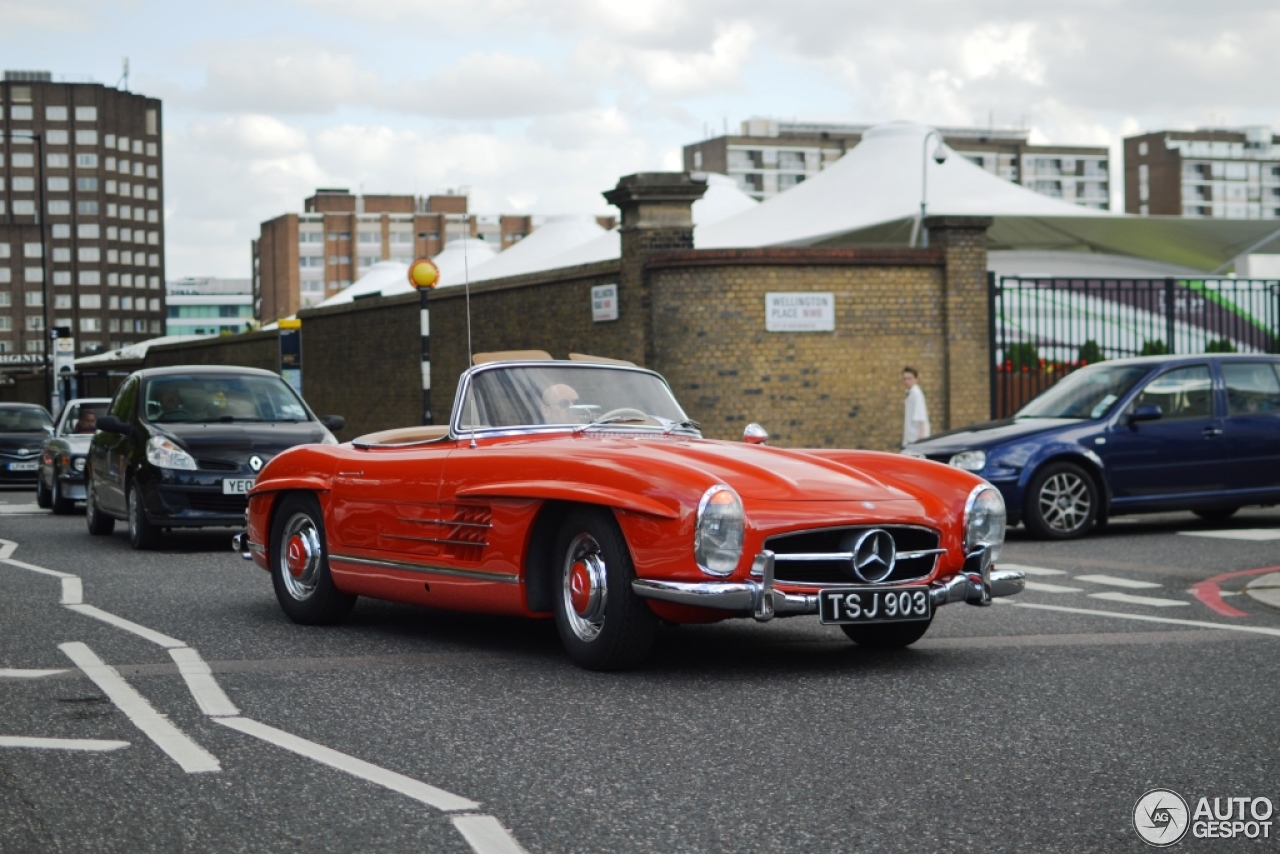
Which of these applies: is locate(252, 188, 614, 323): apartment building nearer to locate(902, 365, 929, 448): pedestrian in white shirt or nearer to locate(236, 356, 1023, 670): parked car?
locate(902, 365, 929, 448): pedestrian in white shirt

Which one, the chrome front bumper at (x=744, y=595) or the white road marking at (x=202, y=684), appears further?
the chrome front bumper at (x=744, y=595)

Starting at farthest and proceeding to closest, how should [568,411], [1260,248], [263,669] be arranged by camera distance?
[1260,248], [568,411], [263,669]

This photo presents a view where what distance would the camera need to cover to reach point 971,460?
44.3ft

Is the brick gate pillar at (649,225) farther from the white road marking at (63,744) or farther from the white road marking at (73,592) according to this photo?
the white road marking at (63,744)

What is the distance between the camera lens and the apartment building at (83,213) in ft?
474

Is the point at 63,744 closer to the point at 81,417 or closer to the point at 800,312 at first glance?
the point at 81,417

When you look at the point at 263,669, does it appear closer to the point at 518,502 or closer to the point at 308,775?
the point at 518,502

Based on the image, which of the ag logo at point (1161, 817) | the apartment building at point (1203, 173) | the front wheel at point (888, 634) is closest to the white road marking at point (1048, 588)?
the front wheel at point (888, 634)

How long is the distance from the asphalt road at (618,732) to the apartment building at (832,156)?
462 ft

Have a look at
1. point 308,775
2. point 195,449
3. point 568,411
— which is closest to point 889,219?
point 195,449

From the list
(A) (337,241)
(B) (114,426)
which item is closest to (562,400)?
(B) (114,426)

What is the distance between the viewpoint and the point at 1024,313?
2348 cm

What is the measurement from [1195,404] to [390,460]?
29.1 feet

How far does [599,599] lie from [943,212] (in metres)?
28.8
